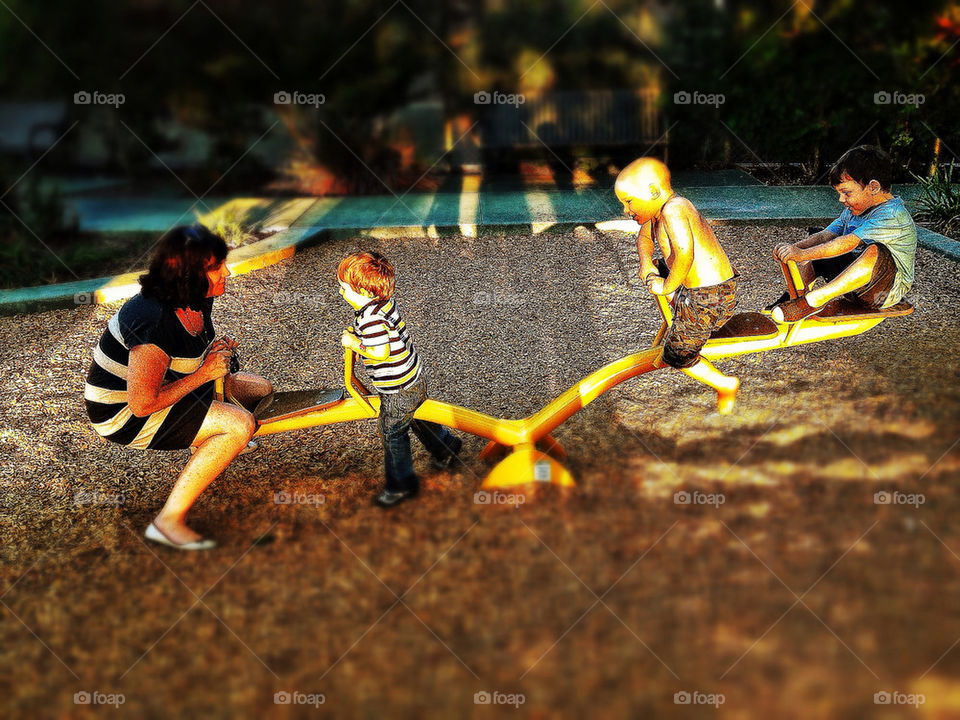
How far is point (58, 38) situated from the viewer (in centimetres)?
1002

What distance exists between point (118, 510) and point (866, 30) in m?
8.45

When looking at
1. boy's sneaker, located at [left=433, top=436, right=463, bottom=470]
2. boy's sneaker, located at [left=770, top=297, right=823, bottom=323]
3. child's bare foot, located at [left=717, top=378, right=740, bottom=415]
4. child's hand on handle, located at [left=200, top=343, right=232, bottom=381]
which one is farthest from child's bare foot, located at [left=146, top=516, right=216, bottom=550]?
boy's sneaker, located at [left=770, top=297, right=823, bottom=323]

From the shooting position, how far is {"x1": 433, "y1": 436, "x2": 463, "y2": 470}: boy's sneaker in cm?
377

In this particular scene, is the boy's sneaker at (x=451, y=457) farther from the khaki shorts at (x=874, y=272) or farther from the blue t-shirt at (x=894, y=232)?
the blue t-shirt at (x=894, y=232)

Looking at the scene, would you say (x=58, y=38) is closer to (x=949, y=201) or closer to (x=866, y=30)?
(x=866, y=30)

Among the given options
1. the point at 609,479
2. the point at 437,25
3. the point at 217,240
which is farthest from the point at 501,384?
the point at 437,25

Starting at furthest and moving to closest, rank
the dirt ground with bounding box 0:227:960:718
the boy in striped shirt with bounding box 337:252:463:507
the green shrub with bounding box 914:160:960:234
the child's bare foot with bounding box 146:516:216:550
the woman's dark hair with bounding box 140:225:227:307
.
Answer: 1. the green shrub with bounding box 914:160:960:234
2. the child's bare foot with bounding box 146:516:216:550
3. the boy in striped shirt with bounding box 337:252:463:507
4. the woman's dark hair with bounding box 140:225:227:307
5. the dirt ground with bounding box 0:227:960:718

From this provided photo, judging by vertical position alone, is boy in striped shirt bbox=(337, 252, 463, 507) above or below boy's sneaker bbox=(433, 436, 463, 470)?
above

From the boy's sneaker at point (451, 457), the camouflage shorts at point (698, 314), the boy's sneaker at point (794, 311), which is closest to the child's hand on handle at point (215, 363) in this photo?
the boy's sneaker at point (451, 457)

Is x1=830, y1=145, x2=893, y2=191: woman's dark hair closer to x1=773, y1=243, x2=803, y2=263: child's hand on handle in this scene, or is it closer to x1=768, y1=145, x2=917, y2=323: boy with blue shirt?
x1=768, y1=145, x2=917, y2=323: boy with blue shirt

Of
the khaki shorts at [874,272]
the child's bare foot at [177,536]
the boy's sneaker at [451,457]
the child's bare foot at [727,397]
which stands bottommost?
the boy's sneaker at [451,457]

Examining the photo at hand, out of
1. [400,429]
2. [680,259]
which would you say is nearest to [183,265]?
[400,429]

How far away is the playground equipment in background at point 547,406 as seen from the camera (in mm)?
3314

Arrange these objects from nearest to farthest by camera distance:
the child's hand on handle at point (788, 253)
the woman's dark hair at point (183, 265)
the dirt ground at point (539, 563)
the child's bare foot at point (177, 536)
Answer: the dirt ground at point (539, 563), the woman's dark hair at point (183, 265), the child's bare foot at point (177, 536), the child's hand on handle at point (788, 253)
